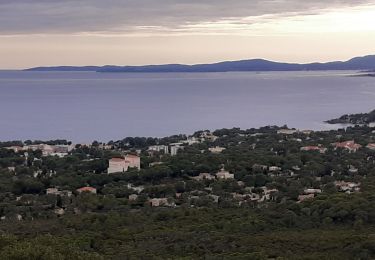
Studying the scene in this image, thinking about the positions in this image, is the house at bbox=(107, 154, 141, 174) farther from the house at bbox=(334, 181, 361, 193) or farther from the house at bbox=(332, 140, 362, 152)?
the house at bbox=(332, 140, 362, 152)

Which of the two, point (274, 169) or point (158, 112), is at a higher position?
point (274, 169)

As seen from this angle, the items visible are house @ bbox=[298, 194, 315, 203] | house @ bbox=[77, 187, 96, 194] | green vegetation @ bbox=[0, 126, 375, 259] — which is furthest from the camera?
house @ bbox=[77, 187, 96, 194]

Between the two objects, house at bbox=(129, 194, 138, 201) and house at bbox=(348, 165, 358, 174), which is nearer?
house at bbox=(129, 194, 138, 201)

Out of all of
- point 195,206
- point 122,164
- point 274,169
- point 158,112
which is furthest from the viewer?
point 158,112

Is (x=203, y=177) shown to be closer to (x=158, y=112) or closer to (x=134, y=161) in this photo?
(x=134, y=161)

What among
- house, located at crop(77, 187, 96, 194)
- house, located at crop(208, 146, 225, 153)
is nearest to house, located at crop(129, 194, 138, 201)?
house, located at crop(77, 187, 96, 194)

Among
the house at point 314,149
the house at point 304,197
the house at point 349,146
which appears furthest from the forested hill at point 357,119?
the house at point 304,197

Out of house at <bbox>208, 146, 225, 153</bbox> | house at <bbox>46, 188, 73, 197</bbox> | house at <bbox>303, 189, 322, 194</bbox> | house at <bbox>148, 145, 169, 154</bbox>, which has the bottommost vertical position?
house at <bbox>148, 145, 169, 154</bbox>

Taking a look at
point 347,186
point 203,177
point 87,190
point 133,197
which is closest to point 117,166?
point 203,177

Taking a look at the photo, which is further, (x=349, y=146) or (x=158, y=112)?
(x=158, y=112)
